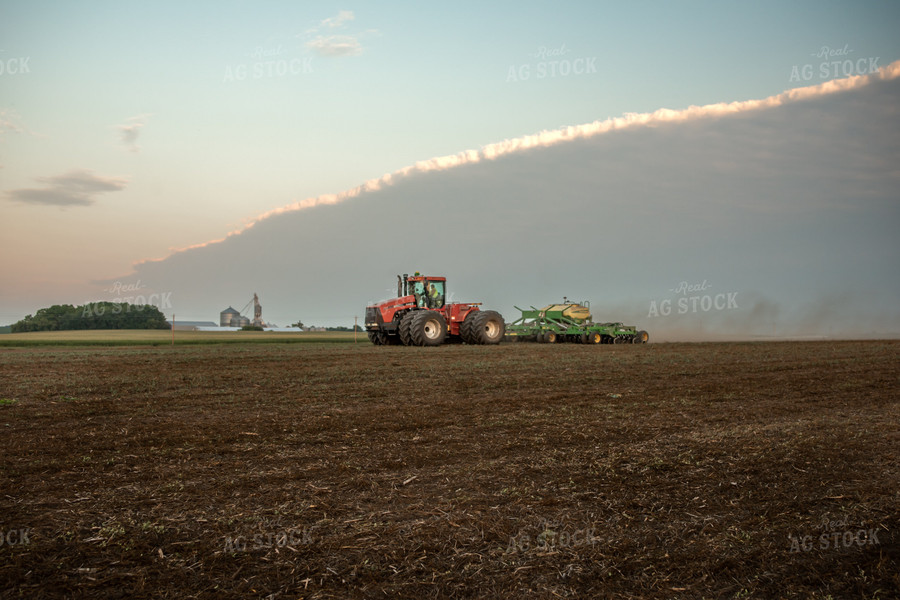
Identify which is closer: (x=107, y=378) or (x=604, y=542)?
(x=604, y=542)

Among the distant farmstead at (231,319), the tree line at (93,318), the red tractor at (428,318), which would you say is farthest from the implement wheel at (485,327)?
the distant farmstead at (231,319)

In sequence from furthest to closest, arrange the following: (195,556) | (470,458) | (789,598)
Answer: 1. (470,458)
2. (195,556)
3. (789,598)

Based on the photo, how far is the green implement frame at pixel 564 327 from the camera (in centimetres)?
3306

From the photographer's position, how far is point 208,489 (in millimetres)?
5703

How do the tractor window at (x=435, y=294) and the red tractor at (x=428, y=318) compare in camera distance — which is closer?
the red tractor at (x=428, y=318)

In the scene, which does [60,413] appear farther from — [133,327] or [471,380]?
[133,327]

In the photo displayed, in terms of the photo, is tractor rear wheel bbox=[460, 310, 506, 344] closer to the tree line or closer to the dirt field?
the dirt field

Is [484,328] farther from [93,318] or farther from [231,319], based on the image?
[231,319]

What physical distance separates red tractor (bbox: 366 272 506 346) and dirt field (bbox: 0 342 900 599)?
15059 millimetres

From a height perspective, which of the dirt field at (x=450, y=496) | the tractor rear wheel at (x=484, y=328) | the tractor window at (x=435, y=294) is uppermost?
the tractor window at (x=435, y=294)

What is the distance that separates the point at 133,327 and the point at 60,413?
6760cm

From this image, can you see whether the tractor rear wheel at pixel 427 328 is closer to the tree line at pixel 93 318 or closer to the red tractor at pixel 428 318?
the red tractor at pixel 428 318

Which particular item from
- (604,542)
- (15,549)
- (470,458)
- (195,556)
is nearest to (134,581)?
(195,556)

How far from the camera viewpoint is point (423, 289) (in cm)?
2800
